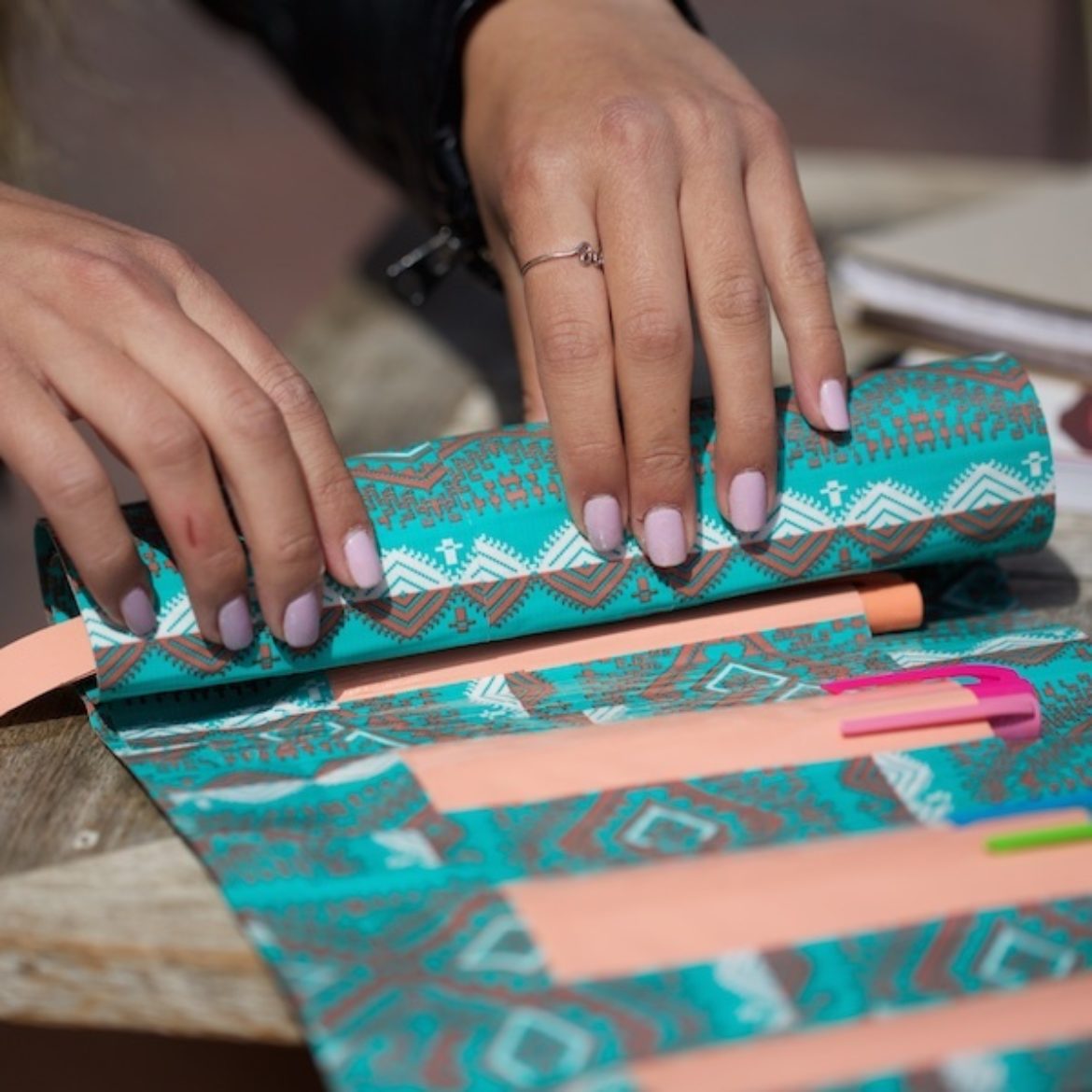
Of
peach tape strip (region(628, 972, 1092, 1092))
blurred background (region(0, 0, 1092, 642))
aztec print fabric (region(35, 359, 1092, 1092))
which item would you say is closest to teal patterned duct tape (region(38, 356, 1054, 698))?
aztec print fabric (region(35, 359, 1092, 1092))

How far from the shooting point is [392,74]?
1.08 meters

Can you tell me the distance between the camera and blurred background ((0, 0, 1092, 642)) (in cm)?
142

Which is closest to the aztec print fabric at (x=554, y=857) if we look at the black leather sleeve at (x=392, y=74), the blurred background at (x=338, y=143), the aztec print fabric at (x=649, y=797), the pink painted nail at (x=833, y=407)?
the aztec print fabric at (x=649, y=797)

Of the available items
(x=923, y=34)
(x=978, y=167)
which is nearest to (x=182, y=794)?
(x=978, y=167)

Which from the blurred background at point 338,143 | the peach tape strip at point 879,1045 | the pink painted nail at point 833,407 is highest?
the pink painted nail at point 833,407

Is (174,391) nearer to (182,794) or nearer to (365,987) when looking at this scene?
(182,794)

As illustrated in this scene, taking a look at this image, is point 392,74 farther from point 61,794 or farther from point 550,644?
point 61,794

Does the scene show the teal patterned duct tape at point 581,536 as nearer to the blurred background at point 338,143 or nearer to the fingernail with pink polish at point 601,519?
the fingernail with pink polish at point 601,519

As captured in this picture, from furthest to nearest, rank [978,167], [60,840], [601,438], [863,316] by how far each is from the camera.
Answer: [978,167]
[863,316]
[601,438]
[60,840]

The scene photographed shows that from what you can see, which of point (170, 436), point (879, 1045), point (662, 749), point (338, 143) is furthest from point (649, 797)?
point (338, 143)

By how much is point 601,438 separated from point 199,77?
3097 millimetres

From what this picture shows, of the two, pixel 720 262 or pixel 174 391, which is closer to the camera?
pixel 174 391

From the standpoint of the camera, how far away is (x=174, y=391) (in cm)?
62

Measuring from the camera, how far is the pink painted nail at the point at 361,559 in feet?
2.18
